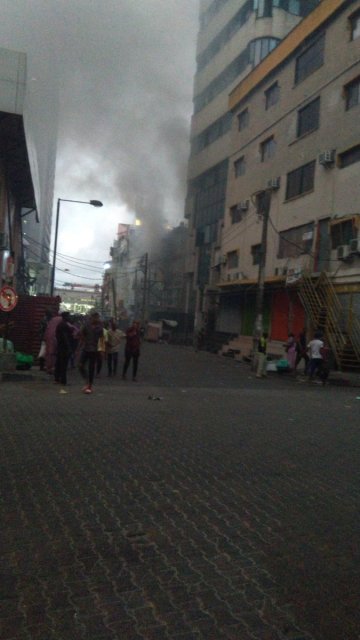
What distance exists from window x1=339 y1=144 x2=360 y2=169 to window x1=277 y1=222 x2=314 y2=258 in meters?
2.51

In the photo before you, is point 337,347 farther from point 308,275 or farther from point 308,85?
point 308,85

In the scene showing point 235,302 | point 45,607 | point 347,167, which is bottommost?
point 45,607

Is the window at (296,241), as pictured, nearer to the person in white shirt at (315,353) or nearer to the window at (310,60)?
the window at (310,60)

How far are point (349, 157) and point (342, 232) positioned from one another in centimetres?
261

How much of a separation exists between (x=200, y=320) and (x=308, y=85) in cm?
1715

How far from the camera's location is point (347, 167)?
720 inches

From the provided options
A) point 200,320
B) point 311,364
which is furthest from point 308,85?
point 200,320

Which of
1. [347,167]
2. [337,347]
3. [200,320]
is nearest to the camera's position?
[337,347]

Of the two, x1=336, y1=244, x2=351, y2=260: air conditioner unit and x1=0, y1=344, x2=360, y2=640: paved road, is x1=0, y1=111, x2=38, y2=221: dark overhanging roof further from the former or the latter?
x1=0, y1=344, x2=360, y2=640: paved road

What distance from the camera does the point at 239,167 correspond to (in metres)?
29.1

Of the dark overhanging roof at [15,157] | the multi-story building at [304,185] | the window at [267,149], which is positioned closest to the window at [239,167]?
the multi-story building at [304,185]

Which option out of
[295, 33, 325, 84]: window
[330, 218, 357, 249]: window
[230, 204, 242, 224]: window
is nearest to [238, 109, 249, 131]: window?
[230, 204, 242, 224]: window

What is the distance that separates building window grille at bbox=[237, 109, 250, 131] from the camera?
1108 inches

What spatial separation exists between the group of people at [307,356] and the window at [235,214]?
1233 centimetres
